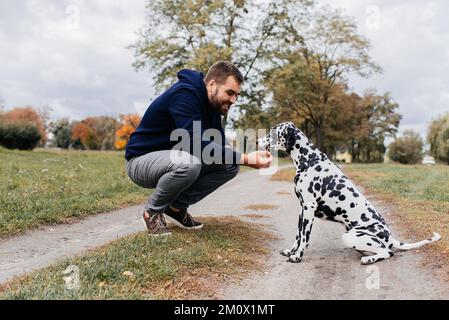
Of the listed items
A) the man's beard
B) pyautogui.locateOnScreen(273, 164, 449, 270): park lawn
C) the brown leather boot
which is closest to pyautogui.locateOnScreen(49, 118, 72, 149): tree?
pyautogui.locateOnScreen(273, 164, 449, 270): park lawn

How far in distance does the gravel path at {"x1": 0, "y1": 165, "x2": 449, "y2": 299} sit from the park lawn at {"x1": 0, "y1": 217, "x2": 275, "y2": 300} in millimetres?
256

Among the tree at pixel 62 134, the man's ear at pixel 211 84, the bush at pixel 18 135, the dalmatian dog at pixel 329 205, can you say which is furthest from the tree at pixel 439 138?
the tree at pixel 62 134

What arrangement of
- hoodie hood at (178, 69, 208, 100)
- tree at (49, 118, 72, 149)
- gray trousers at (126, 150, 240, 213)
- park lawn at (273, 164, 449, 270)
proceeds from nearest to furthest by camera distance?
gray trousers at (126, 150, 240, 213) → hoodie hood at (178, 69, 208, 100) → park lawn at (273, 164, 449, 270) → tree at (49, 118, 72, 149)

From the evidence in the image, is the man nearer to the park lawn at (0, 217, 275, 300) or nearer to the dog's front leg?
the park lawn at (0, 217, 275, 300)

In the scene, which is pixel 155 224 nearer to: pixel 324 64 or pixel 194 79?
pixel 194 79

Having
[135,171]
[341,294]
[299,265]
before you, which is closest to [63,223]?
[135,171]

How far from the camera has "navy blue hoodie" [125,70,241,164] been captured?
5.36m

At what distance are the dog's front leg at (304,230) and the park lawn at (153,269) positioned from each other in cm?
Result: 41

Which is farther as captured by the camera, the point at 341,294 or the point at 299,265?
the point at 299,265
